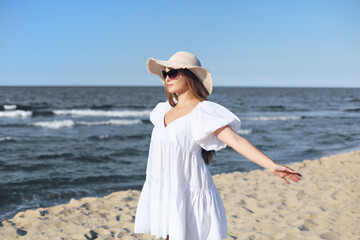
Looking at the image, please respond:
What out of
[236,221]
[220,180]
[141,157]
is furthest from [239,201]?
[141,157]

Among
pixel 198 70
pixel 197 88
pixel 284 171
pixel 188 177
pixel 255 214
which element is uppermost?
pixel 198 70

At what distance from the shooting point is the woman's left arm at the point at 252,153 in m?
1.83

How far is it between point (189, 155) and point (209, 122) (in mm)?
285

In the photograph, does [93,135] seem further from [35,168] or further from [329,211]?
[329,211]

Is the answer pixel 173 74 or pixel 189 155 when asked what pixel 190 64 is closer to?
pixel 173 74

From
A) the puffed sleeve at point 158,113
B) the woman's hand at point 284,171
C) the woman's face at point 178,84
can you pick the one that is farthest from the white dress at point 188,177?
the woman's hand at point 284,171

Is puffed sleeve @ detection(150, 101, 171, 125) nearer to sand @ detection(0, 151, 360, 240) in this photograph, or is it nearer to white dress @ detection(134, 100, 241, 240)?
white dress @ detection(134, 100, 241, 240)

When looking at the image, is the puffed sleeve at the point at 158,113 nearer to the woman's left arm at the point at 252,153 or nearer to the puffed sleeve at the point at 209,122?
the puffed sleeve at the point at 209,122

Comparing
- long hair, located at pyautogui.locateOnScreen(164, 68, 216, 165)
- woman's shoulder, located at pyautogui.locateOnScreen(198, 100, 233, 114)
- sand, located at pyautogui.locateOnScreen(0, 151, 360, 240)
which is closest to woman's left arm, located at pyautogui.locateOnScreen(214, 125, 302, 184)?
woman's shoulder, located at pyautogui.locateOnScreen(198, 100, 233, 114)

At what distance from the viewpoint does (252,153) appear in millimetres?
1854

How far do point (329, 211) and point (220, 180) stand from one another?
3.10 meters

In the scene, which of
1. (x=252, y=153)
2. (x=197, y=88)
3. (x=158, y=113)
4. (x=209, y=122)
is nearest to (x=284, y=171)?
(x=252, y=153)

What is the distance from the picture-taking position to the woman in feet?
Answer: 6.36

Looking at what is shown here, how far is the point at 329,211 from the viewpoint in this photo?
16.3ft
